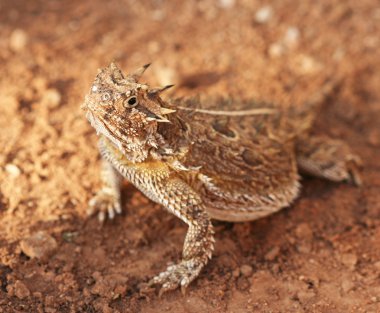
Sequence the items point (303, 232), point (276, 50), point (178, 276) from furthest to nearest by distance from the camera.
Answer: point (276, 50) → point (303, 232) → point (178, 276)

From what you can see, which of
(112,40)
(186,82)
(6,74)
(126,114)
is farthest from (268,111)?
(6,74)

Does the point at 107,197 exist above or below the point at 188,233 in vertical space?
above

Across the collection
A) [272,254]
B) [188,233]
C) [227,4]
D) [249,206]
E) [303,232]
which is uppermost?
[227,4]

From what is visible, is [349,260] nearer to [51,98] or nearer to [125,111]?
[125,111]

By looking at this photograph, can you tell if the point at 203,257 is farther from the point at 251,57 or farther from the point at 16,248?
the point at 251,57

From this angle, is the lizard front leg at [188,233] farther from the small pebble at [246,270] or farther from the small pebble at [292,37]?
the small pebble at [292,37]

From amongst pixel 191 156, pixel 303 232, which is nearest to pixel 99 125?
pixel 191 156
